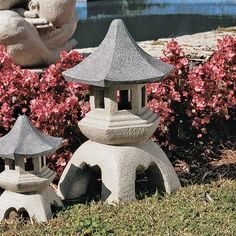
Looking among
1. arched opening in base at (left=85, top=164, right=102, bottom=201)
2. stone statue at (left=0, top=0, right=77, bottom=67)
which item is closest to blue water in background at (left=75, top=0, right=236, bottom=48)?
stone statue at (left=0, top=0, right=77, bottom=67)

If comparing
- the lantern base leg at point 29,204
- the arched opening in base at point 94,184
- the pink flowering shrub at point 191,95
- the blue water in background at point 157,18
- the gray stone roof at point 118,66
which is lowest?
the blue water in background at point 157,18

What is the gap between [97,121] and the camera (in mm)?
3631

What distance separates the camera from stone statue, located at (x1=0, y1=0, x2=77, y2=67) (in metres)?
4.39

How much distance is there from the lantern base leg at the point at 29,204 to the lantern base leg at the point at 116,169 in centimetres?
33

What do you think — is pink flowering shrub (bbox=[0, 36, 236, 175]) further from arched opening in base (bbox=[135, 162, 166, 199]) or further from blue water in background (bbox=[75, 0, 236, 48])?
blue water in background (bbox=[75, 0, 236, 48])

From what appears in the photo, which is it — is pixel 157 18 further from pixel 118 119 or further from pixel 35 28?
pixel 118 119

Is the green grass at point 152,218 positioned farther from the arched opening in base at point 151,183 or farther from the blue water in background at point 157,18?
the blue water in background at point 157,18

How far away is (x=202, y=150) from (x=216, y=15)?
1039cm

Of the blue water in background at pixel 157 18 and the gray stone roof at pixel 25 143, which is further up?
the gray stone roof at pixel 25 143

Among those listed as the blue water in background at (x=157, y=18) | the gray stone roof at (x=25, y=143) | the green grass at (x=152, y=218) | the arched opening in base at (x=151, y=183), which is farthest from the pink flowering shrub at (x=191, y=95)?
the blue water in background at (x=157, y=18)

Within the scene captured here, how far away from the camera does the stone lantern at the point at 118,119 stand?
354cm

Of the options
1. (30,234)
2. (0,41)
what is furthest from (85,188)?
(0,41)

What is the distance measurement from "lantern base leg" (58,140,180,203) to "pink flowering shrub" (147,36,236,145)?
2.20 feet

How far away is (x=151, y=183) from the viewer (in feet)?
13.0
